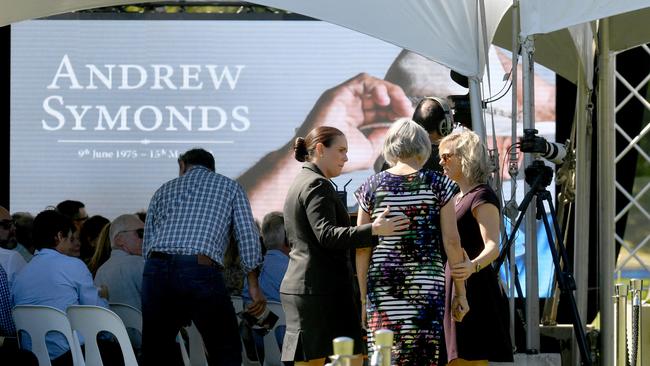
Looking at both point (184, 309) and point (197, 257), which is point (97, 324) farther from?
point (197, 257)

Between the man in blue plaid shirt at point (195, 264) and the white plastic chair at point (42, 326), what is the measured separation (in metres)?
0.29

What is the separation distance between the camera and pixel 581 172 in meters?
6.02

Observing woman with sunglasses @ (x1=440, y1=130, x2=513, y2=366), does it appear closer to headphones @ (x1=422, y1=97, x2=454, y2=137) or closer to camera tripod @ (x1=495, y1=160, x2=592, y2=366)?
A: camera tripod @ (x1=495, y1=160, x2=592, y2=366)

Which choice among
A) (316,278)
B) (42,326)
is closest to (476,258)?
(316,278)

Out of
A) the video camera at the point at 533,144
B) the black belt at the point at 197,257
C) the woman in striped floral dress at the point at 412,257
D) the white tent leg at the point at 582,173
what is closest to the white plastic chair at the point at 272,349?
the black belt at the point at 197,257

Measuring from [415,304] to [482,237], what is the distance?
1.50ft

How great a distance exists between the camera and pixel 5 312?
4969mm

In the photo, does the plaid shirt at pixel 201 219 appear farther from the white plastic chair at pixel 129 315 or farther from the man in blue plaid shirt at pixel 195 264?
the white plastic chair at pixel 129 315

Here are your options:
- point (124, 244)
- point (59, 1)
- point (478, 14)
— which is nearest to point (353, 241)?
point (478, 14)

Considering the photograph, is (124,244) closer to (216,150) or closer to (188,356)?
(188,356)

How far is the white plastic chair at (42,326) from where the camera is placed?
182 inches

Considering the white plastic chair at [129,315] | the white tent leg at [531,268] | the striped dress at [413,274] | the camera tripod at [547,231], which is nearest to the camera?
the striped dress at [413,274]

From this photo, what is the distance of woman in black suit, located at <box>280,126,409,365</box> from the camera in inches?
161

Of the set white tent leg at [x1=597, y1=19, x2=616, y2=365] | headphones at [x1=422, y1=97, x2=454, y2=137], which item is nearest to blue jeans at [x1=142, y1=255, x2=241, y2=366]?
headphones at [x1=422, y1=97, x2=454, y2=137]
